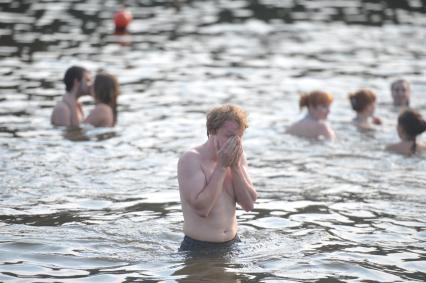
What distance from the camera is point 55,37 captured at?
25594mm

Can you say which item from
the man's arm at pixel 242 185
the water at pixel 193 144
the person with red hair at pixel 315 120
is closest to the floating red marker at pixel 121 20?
the water at pixel 193 144

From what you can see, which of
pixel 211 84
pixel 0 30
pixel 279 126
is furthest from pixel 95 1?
pixel 279 126

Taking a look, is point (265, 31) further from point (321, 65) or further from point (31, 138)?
point (31, 138)

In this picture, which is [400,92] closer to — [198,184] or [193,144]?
[193,144]

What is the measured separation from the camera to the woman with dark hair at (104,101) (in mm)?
15938

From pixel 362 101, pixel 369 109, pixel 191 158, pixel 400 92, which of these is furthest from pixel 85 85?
pixel 191 158

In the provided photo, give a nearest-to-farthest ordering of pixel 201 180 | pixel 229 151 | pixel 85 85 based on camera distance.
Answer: pixel 229 151
pixel 201 180
pixel 85 85

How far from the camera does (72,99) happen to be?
16188mm

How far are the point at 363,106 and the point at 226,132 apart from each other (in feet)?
28.8

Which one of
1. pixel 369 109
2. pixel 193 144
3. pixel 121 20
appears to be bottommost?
pixel 193 144

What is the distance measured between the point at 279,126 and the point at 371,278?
826cm

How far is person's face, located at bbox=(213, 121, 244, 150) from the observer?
8.58m

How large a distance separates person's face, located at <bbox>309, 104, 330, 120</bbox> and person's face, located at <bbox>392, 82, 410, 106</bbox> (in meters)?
2.80

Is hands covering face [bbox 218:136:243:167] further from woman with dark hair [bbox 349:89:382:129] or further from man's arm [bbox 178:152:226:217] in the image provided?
woman with dark hair [bbox 349:89:382:129]
